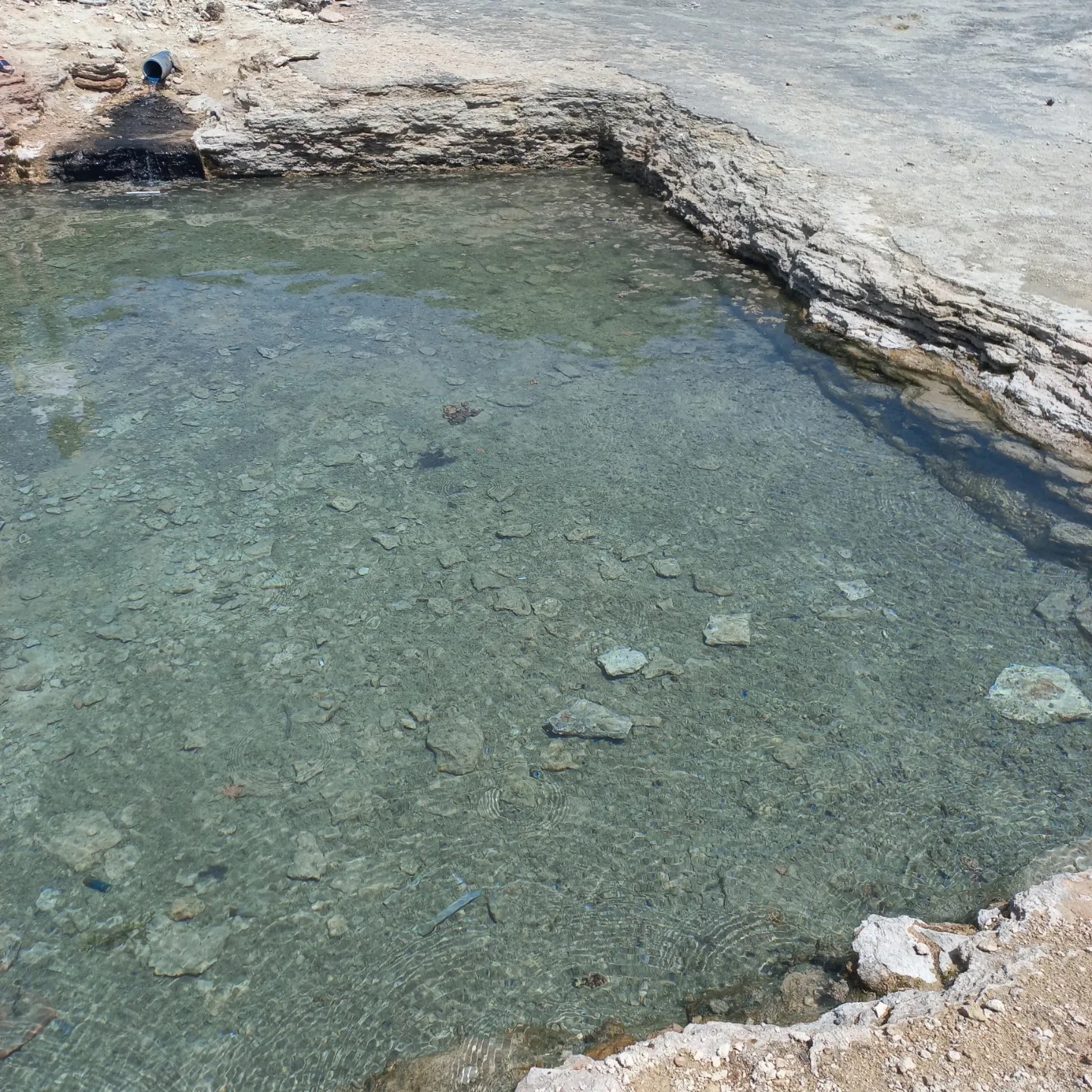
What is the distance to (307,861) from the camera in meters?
2.75

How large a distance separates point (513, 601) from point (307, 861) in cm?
127

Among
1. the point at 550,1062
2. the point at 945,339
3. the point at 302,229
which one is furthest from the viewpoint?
the point at 302,229

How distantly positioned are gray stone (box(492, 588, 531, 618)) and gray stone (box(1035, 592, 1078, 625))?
74.7 inches

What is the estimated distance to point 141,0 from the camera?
27.7ft

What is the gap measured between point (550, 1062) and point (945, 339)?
12.6 feet

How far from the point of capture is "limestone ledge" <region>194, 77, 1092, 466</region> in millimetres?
4336

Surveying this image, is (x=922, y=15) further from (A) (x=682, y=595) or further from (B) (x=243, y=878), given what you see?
(B) (x=243, y=878)

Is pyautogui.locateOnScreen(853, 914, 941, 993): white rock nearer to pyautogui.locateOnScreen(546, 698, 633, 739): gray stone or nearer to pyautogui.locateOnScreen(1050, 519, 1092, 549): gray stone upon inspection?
pyautogui.locateOnScreen(546, 698, 633, 739): gray stone

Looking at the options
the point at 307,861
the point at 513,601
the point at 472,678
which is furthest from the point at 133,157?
the point at 307,861

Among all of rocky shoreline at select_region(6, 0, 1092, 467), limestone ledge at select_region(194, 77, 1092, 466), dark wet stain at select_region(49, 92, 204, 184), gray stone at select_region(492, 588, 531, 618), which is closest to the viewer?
gray stone at select_region(492, 588, 531, 618)

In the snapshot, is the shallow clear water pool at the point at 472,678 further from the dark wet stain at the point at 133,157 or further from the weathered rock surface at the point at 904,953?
the dark wet stain at the point at 133,157

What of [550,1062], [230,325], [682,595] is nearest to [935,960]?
[550,1062]

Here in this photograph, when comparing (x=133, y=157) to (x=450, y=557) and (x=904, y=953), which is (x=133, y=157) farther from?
(x=904, y=953)

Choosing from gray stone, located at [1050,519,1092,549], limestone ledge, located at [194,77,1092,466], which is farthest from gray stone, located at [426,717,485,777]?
limestone ledge, located at [194,77,1092,466]
